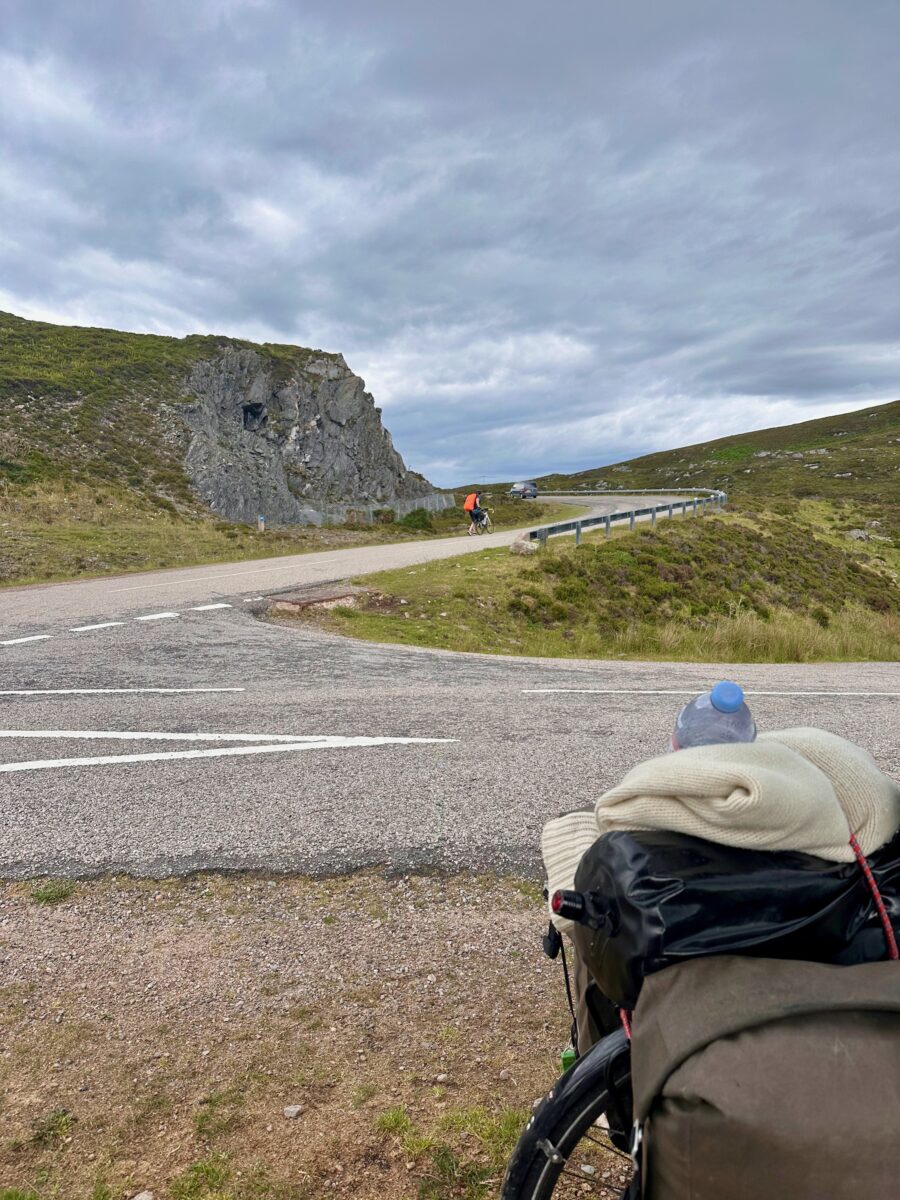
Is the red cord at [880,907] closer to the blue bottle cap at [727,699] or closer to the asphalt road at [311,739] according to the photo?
the blue bottle cap at [727,699]

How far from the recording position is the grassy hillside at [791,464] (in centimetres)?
7181

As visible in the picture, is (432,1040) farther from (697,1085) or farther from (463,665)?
(463,665)

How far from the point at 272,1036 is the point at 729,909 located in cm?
204

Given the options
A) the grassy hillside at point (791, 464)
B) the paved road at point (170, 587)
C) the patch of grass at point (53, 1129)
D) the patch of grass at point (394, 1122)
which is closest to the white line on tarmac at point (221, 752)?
the patch of grass at point (53, 1129)

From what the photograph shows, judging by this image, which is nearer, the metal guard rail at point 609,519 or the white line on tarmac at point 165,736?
the white line on tarmac at point 165,736

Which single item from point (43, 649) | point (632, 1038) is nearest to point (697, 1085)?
point (632, 1038)

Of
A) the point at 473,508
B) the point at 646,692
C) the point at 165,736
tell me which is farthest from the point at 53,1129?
the point at 473,508

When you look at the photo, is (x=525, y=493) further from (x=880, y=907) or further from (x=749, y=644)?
(x=880, y=907)

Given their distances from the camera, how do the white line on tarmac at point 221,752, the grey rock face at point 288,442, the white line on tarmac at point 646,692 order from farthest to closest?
the grey rock face at point 288,442 < the white line on tarmac at point 646,692 < the white line on tarmac at point 221,752

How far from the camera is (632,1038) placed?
155 centimetres

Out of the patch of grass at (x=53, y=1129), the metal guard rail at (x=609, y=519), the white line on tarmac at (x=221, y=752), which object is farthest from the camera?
the metal guard rail at (x=609, y=519)

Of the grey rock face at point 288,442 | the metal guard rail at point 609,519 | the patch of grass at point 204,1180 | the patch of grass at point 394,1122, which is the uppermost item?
the grey rock face at point 288,442

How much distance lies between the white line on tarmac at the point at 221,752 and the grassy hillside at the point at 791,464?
5473 centimetres

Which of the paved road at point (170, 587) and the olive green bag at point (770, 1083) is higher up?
the paved road at point (170, 587)
